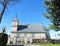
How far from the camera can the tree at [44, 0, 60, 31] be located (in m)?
20.4

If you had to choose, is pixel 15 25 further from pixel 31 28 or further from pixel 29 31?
pixel 31 28

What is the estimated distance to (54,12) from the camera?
21.4 metres

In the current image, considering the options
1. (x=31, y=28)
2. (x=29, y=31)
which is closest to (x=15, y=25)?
(x=29, y=31)

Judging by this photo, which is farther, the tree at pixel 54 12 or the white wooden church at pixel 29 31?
the white wooden church at pixel 29 31

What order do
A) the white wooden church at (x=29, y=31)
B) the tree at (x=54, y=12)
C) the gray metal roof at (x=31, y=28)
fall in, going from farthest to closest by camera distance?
the gray metal roof at (x=31, y=28) → the white wooden church at (x=29, y=31) → the tree at (x=54, y=12)

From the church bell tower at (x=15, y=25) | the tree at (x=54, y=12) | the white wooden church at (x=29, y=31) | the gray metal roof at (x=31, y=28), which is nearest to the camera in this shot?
the tree at (x=54, y=12)

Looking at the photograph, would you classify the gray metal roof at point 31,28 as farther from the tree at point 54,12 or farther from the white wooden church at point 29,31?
the tree at point 54,12

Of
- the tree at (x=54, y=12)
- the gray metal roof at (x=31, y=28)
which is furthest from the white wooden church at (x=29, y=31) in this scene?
the tree at (x=54, y=12)

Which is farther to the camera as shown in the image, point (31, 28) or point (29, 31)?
point (31, 28)

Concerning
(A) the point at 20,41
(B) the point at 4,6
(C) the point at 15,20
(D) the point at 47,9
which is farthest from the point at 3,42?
(C) the point at 15,20

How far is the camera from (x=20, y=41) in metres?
36.2

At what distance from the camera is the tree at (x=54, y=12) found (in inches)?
802

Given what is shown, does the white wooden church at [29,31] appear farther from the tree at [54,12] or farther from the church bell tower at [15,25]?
the tree at [54,12]

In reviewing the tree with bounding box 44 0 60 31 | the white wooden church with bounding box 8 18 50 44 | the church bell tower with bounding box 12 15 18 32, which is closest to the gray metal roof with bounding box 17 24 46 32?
the white wooden church with bounding box 8 18 50 44
